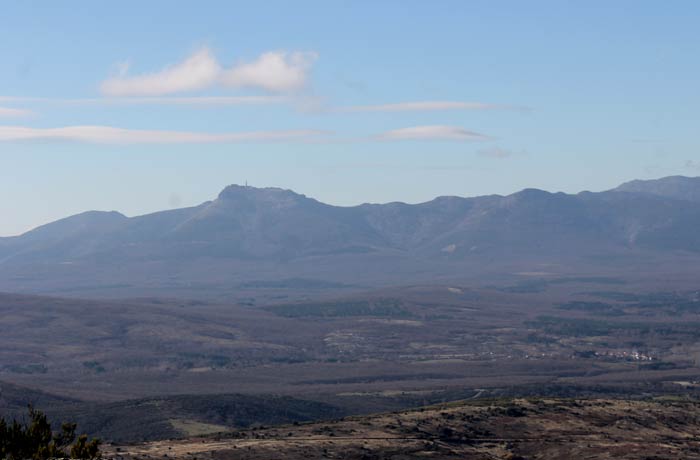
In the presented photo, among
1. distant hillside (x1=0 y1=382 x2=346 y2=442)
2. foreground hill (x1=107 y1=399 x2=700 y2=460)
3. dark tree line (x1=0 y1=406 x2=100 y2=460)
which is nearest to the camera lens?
dark tree line (x1=0 y1=406 x2=100 y2=460)

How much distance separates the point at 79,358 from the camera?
18625 cm

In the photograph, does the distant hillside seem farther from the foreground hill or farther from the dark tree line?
the dark tree line

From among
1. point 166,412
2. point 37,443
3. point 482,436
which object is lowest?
point 166,412

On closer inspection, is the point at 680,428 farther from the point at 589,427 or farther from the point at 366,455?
the point at 366,455

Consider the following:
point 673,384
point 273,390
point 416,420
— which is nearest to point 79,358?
point 273,390

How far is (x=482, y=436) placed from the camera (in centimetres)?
7812

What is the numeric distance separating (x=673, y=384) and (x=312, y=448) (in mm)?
85768

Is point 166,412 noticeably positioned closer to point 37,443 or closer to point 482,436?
point 482,436

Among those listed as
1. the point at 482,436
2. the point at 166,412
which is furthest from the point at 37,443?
the point at 166,412

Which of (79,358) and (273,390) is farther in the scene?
(79,358)

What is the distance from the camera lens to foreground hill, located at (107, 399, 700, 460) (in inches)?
2729

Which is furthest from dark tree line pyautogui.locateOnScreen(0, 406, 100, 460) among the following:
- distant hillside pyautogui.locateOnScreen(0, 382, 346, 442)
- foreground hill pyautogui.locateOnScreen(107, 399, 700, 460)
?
distant hillside pyautogui.locateOnScreen(0, 382, 346, 442)

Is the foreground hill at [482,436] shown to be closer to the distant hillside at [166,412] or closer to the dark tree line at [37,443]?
the distant hillside at [166,412]

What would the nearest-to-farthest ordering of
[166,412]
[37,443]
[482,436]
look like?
1. [37,443]
2. [482,436]
3. [166,412]
